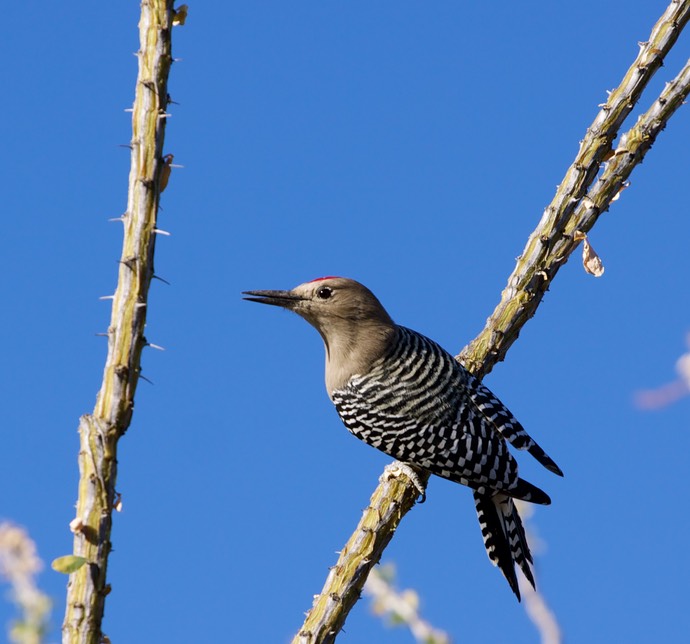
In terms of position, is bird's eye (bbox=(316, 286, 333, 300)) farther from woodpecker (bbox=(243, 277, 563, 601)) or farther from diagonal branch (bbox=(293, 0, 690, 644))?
diagonal branch (bbox=(293, 0, 690, 644))

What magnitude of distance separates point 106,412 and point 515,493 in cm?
402

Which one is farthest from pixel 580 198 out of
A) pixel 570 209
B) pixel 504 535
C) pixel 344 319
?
pixel 504 535

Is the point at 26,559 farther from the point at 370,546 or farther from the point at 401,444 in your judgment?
the point at 401,444

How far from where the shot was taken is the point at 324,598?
17.1ft

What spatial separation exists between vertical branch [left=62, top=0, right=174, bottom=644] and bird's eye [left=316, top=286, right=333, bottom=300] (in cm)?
343

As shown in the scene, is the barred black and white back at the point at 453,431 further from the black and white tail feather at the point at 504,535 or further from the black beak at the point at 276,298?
the black beak at the point at 276,298

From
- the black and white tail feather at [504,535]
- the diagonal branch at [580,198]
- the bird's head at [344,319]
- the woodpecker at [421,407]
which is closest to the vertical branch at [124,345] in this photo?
the diagonal branch at [580,198]

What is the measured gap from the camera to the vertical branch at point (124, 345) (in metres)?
3.26

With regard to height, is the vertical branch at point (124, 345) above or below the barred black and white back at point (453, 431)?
below

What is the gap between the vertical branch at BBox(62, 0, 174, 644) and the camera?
3.26m

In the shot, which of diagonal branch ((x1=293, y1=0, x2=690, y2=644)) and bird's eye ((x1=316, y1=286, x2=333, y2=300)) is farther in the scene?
bird's eye ((x1=316, y1=286, x2=333, y2=300))

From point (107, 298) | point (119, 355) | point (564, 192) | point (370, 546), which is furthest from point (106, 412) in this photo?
point (564, 192)

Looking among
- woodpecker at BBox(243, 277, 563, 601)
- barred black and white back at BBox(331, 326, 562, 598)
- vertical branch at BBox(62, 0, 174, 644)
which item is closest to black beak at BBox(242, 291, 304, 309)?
woodpecker at BBox(243, 277, 563, 601)

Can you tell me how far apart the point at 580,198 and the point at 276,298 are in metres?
2.20
